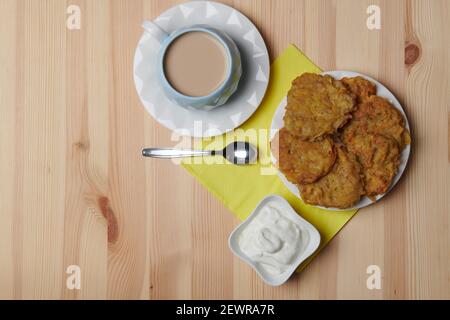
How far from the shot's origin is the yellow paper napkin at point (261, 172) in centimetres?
97

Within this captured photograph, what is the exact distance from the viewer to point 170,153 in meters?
0.97

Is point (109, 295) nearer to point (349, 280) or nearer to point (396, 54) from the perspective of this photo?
point (349, 280)

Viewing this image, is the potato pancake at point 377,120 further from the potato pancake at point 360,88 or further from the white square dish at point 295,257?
the white square dish at point 295,257

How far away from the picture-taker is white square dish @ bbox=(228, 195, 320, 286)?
0.92 m

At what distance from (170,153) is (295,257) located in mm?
347

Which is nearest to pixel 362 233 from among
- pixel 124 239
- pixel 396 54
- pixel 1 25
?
pixel 396 54

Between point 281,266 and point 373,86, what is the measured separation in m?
0.42

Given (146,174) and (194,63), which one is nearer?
(194,63)

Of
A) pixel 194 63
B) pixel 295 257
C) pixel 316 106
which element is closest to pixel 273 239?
pixel 295 257

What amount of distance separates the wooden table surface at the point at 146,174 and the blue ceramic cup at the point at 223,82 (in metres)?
0.14

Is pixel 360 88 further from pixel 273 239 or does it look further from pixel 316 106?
pixel 273 239

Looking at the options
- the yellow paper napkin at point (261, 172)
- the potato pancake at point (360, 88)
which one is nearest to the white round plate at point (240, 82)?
the yellow paper napkin at point (261, 172)

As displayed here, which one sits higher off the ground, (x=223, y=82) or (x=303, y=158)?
(x=223, y=82)

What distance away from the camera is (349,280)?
0.98 metres
